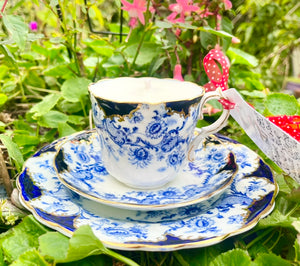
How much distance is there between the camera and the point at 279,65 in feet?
6.63

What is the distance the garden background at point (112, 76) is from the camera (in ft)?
1.44

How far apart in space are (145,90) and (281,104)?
0.31 metres

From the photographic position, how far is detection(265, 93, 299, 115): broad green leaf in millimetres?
734

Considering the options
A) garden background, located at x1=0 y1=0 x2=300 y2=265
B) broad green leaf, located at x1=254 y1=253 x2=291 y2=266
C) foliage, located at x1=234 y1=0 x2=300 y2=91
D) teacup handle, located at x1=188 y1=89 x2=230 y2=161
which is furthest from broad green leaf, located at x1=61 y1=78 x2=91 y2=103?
foliage, located at x1=234 y1=0 x2=300 y2=91

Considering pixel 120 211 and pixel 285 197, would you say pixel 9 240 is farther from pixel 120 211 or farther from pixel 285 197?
pixel 285 197

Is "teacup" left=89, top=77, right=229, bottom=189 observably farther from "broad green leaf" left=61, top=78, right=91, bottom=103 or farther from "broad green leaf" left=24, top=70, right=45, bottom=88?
"broad green leaf" left=24, top=70, right=45, bottom=88

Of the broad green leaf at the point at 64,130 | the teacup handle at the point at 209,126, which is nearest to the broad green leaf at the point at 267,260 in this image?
the teacup handle at the point at 209,126

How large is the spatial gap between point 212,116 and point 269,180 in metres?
0.27

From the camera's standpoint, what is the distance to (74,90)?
825 millimetres

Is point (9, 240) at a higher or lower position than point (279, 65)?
higher

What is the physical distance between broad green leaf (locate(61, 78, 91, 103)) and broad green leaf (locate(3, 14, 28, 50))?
301mm

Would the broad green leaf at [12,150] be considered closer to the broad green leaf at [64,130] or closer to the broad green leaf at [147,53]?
the broad green leaf at [64,130]

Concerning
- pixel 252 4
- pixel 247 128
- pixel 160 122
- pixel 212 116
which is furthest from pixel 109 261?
pixel 252 4

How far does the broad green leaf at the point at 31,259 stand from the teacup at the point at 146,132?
19cm
